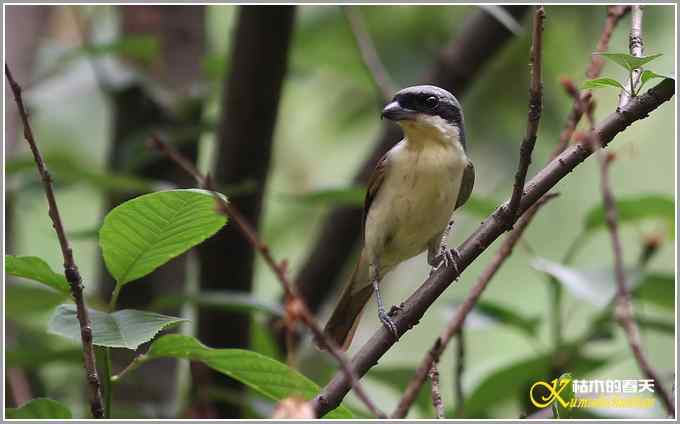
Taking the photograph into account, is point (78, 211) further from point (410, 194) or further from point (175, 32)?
point (410, 194)

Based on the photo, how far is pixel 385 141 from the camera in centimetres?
467

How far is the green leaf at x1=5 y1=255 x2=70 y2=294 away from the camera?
1.92 metres

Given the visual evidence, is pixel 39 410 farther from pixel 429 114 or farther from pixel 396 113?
pixel 429 114

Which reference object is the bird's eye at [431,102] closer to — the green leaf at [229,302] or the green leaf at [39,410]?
the green leaf at [229,302]

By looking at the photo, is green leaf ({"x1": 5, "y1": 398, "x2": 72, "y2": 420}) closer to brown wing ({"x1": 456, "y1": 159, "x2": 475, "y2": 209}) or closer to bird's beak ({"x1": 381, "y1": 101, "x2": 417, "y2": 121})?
bird's beak ({"x1": 381, "y1": 101, "x2": 417, "y2": 121})

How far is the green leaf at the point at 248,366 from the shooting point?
1903mm

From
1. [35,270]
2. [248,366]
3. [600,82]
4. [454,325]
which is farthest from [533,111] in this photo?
[35,270]

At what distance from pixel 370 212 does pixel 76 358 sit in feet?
4.27

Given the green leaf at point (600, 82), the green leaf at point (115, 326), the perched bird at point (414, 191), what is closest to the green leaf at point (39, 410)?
the green leaf at point (115, 326)

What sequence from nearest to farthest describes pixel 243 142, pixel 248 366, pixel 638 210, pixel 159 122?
Answer: pixel 248 366 < pixel 638 210 < pixel 243 142 < pixel 159 122

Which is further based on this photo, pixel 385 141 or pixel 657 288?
pixel 385 141

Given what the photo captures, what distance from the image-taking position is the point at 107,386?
6.08 feet

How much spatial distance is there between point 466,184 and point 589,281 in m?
0.63

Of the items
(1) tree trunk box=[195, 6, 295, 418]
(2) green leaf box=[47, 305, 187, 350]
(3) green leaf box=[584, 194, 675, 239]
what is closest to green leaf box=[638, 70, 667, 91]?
(2) green leaf box=[47, 305, 187, 350]
